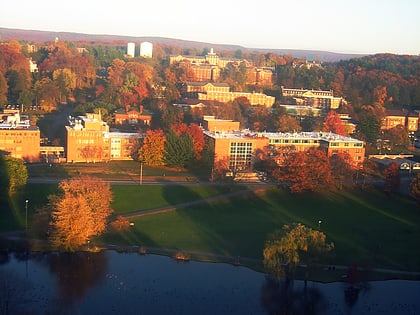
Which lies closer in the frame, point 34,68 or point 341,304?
point 341,304

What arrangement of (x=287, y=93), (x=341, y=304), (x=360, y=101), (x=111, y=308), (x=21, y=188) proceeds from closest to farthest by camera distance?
(x=111, y=308)
(x=341, y=304)
(x=21, y=188)
(x=360, y=101)
(x=287, y=93)

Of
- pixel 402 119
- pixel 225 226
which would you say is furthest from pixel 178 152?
pixel 402 119

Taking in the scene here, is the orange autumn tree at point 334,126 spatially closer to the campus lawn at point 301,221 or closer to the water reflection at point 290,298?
the campus lawn at point 301,221

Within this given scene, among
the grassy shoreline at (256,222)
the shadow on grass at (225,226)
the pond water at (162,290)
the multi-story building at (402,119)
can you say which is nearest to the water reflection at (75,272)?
the pond water at (162,290)

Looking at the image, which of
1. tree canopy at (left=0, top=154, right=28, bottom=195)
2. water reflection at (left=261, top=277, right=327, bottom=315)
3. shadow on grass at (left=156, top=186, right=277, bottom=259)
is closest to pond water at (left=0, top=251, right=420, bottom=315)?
water reflection at (left=261, top=277, right=327, bottom=315)

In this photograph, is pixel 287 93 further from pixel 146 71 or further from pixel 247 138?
pixel 247 138

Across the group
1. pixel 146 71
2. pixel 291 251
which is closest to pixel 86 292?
pixel 291 251

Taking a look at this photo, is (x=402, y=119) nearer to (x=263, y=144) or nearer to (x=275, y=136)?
(x=275, y=136)

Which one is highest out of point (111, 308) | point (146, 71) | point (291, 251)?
point (146, 71)

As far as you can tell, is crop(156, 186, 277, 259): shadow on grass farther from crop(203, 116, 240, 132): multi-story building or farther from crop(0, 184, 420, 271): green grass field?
crop(203, 116, 240, 132): multi-story building
